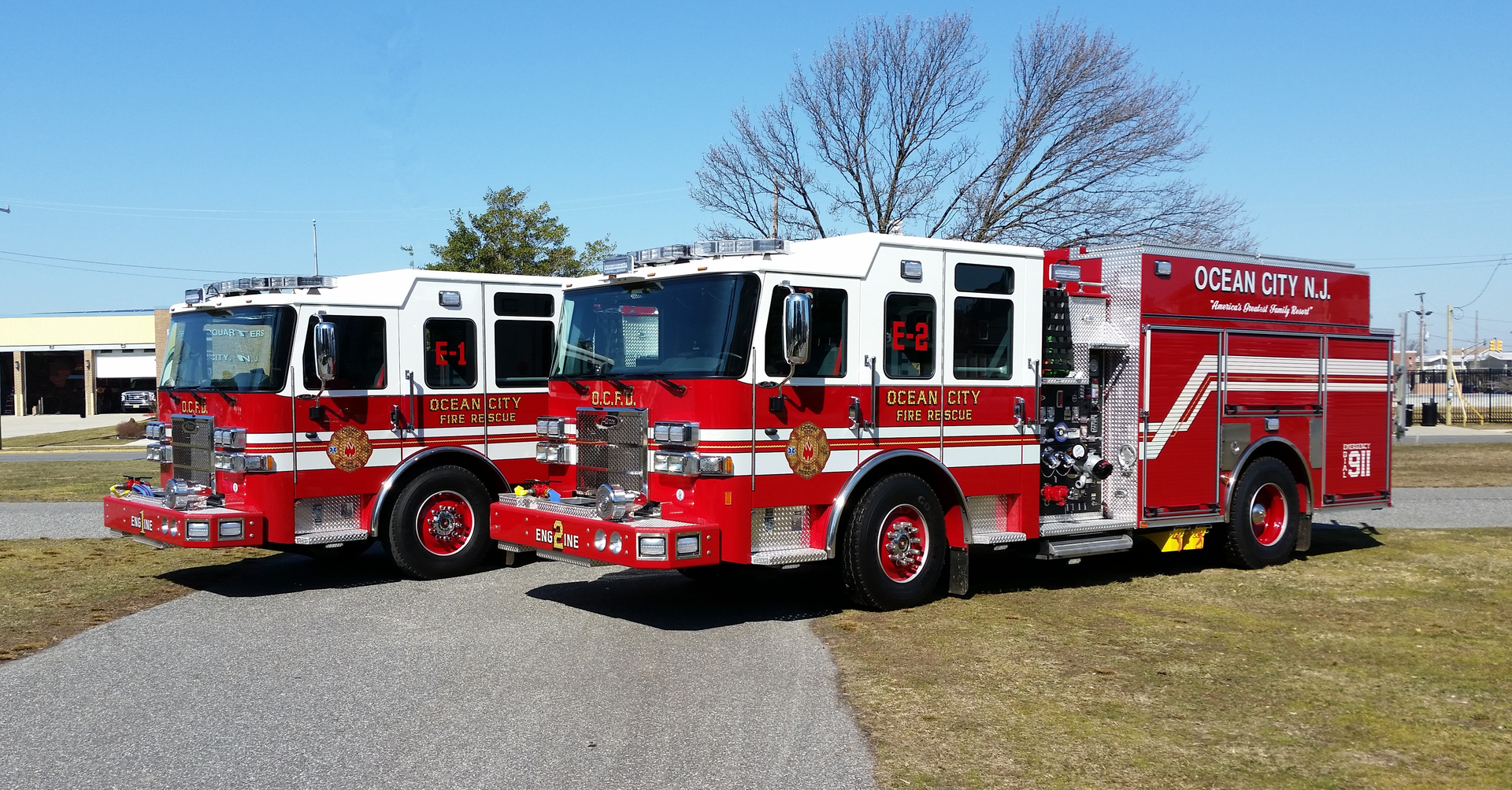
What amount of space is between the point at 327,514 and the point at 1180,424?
734 centimetres

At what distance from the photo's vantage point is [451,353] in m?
11.0

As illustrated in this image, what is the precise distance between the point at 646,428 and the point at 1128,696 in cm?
368

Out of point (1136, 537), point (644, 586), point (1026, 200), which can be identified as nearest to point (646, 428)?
point (644, 586)

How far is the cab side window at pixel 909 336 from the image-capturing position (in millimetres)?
8836

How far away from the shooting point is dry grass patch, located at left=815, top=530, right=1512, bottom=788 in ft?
18.1

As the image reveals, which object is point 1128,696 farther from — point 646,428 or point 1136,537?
point 1136,537

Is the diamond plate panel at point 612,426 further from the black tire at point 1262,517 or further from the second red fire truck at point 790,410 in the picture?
the black tire at point 1262,517

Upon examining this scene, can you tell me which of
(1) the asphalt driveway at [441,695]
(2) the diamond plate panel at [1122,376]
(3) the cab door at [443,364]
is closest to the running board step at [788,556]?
(1) the asphalt driveway at [441,695]

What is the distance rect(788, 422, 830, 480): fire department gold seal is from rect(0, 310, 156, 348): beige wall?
179 feet

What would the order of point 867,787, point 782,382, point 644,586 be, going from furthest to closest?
1. point 644,586
2. point 782,382
3. point 867,787

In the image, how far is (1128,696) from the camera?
671 centimetres

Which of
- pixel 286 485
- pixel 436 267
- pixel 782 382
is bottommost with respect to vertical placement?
pixel 286 485

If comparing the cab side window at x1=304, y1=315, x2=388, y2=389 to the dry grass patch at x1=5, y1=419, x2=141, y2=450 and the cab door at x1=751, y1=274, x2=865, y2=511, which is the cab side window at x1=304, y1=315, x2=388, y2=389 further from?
the dry grass patch at x1=5, y1=419, x2=141, y2=450

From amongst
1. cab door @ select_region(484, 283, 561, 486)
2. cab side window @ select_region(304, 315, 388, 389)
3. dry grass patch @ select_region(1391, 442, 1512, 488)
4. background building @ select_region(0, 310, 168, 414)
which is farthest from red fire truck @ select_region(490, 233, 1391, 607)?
background building @ select_region(0, 310, 168, 414)
